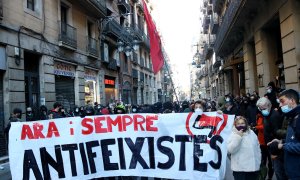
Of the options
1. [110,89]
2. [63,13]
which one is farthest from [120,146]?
[110,89]

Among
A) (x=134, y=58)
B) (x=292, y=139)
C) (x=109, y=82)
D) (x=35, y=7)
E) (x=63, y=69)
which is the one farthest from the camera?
(x=134, y=58)

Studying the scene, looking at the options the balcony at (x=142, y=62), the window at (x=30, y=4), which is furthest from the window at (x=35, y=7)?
the balcony at (x=142, y=62)

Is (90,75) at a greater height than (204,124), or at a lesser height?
greater

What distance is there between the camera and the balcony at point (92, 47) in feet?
70.9

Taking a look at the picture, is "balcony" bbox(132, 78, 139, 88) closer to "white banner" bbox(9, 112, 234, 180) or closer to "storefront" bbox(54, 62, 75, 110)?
"storefront" bbox(54, 62, 75, 110)

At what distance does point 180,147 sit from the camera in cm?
540

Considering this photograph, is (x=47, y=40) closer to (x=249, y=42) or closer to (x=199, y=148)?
(x=249, y=42)

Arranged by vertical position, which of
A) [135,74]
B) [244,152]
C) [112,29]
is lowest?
[244,152]

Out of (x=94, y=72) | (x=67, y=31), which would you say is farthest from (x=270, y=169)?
(x=94, y=72)

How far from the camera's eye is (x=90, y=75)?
72.6 feet

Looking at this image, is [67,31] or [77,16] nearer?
[67,31]

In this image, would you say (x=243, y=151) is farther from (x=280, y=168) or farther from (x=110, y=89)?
(x=110, y=89)

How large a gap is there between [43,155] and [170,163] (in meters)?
1.73

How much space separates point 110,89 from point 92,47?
203 inches
